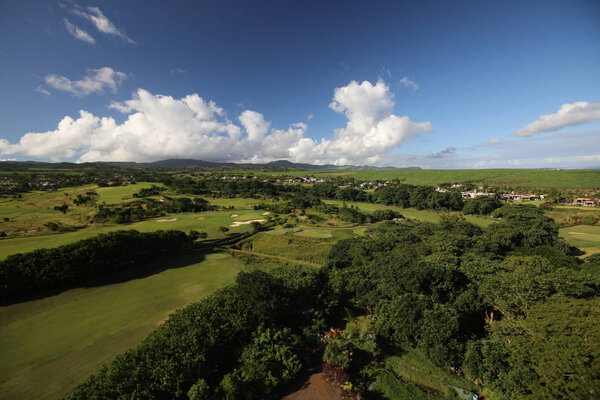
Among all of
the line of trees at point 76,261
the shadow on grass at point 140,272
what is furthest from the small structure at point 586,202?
the line of trees at point 76,261

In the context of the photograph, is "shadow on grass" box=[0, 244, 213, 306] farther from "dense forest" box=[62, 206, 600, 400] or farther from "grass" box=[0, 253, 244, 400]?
"dense forest" box=[62, 206, 600, 400]

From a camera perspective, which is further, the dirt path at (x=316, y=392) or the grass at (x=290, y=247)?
the grass at (x=290, y=247)

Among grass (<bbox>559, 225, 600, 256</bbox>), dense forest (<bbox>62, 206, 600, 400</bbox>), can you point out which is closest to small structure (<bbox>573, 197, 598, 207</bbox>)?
grass (<bbox>559, 225, 600, 256</bbox>)

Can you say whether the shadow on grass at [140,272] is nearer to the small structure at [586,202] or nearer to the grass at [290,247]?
the grass at [290,247]

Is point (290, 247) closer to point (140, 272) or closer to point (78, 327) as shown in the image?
point (140, 272)

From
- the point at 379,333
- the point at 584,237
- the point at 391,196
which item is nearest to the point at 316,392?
the point at 379,333

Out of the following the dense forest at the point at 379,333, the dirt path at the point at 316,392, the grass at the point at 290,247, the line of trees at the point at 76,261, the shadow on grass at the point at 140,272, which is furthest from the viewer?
the grass at the point at 290,247
